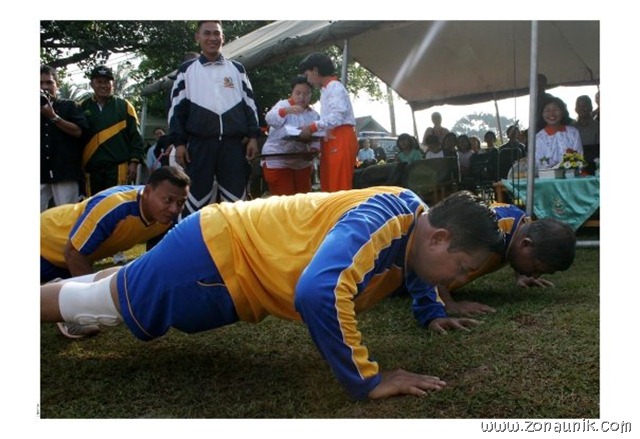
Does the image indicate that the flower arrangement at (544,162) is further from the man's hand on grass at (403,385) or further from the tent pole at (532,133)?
the man's hand on grass at (403,385)

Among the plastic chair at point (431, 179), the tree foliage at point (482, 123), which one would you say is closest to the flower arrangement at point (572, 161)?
the plastic chair at point (431, 179)

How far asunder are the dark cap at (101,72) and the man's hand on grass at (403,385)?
2.98 metres

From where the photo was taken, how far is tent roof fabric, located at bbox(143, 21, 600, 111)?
5.17m

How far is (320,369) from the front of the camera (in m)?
2.05

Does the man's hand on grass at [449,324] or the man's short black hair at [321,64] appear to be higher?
the man's short black hair at [321,64]

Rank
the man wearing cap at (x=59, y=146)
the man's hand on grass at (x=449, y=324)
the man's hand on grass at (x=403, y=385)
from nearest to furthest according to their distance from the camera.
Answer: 1. the man's hand on grass at (x=403, y=385)
2. the man's hand on grass at (x=449, y=324)
3. the man wearing cap at (x=59, y=146)

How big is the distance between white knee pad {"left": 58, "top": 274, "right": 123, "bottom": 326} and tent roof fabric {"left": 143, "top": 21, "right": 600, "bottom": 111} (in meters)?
2.61

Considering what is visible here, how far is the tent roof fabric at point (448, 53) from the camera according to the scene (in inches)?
203

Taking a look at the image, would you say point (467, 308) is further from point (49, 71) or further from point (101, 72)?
point (101, 72)

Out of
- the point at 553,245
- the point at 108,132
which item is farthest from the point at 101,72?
the point at 553,245

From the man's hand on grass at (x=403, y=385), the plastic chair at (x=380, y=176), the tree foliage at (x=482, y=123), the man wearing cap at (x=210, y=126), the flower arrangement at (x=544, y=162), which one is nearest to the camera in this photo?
the man's hand on grass at (x=403, y=385)

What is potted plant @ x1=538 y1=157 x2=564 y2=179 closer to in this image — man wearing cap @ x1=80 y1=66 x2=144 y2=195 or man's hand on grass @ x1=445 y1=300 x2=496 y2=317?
man's hand on grass @ x1=445 y1=300 x2=496 y2=317

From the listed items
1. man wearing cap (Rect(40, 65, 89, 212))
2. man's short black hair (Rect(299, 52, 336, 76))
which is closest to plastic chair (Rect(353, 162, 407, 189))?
man's short black hair (Rect(299, 52, 336, 76))
